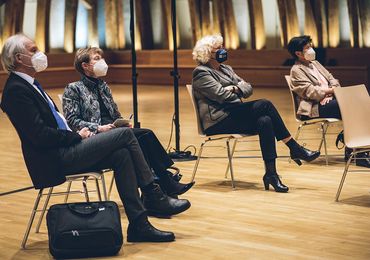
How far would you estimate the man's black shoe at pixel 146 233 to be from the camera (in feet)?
14.6

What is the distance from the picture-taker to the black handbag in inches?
162

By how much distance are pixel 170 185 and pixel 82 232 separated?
1072 millimetres

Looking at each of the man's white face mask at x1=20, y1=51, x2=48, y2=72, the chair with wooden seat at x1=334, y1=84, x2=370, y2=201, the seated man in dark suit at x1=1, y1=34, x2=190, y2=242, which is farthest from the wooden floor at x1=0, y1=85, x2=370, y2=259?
the man's white face mask at x1=20, y1=51, x2=48, y2=72

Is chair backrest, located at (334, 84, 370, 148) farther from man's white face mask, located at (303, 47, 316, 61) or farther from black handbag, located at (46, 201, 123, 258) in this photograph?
black handbag, located at (46, 201, 123, 258)

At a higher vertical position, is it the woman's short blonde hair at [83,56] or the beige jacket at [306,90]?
the woman's short blonde hair at [83,56]

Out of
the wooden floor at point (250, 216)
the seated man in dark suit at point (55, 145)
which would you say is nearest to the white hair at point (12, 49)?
the seated man in dark suit at point (55, 145)

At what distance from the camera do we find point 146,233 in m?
4.45

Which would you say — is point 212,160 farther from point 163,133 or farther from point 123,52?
point 123,52

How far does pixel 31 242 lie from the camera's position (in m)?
4.56

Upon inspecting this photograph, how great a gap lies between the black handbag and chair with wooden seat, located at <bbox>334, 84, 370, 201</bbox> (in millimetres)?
1839

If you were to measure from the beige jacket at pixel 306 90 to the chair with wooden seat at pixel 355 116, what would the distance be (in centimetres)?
96

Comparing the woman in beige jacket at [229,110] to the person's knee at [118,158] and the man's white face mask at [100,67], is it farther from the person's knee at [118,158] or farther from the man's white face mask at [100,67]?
the person's knee at [118,158]

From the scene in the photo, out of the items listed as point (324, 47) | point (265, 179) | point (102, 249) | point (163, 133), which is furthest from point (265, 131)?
point (324, 47)

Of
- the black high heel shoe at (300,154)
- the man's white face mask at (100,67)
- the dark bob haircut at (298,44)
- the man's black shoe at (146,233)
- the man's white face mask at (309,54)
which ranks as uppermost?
the dark bob haircut at (298,44)
